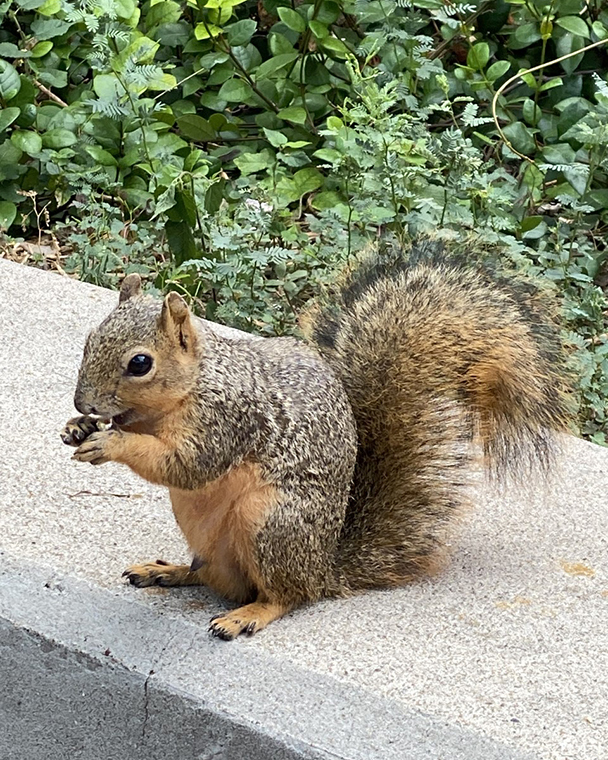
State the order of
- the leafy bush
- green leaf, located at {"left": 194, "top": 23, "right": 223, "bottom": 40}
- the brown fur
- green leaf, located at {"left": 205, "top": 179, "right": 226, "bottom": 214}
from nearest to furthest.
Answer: the brown fur, the leafy bush, green leaf, located at {"left": 205, "top": 179, "right": 226, "bottom": 214}, green leaf, located at {"left": 194, "top": 23, "right": 223, "bottom": 40}

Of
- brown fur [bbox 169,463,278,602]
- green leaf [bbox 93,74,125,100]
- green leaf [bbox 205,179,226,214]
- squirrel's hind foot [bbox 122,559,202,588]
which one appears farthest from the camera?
green leaf [bbox 93,74,125,100]

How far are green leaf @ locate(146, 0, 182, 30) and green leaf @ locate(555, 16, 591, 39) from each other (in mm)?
1386

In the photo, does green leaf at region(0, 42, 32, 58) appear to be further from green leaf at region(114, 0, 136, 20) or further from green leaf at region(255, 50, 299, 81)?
green leaf at region(255, 50, 299, 81)

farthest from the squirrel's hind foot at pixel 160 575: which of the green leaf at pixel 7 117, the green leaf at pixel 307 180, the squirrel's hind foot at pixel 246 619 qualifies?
the green leaf at pixel 7 117

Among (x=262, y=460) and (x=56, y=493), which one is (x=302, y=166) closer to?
(x=56, y=493)

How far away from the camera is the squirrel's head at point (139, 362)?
1.82 m

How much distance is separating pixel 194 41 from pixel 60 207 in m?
0.84

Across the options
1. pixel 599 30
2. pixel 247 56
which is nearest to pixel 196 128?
pixel 247 56

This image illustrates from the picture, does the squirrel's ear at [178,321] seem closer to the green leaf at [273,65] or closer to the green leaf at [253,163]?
the green leaf at [253,163]

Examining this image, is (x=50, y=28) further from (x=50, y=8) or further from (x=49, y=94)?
(x=49, y=94)

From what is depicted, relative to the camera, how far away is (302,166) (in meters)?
4.39

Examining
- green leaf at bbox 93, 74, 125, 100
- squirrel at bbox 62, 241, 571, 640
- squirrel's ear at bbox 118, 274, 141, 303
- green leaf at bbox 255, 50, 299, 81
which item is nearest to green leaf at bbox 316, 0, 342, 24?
green leaf at bbox 255, 50, 299, 81

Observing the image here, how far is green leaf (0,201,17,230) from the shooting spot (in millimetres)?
4203

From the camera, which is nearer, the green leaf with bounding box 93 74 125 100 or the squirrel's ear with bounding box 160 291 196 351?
the squirrel's ear with bounding box 160 291 196 351
